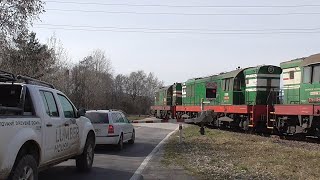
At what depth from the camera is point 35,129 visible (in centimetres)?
786

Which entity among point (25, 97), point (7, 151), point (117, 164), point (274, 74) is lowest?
point (117, 164)

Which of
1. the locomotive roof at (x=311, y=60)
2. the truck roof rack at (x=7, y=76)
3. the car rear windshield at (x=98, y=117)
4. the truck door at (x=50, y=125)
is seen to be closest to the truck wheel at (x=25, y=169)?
the truck door at (x=50, y=125)

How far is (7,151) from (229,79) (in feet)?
83.1

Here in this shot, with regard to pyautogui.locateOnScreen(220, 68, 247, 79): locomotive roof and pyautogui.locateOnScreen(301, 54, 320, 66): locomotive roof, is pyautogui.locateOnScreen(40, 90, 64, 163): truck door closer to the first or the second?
pyautogui.locateOnScreen(301, 54, 320, 66): locomotive roof

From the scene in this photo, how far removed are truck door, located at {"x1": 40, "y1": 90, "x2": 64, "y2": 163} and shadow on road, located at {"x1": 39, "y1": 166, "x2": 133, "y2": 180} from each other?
5.27 feet

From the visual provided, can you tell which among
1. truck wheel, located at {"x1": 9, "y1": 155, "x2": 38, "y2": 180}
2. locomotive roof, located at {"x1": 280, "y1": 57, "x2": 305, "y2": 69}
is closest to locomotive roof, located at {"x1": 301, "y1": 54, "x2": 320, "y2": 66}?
locomotive roof, located at {"x1": 280, "y1": 57, "x2": 305, "y2": 69}

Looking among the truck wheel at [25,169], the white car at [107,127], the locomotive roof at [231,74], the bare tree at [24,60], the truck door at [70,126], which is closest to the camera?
the truck wheel at [25,169]

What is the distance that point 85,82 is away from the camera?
245ft

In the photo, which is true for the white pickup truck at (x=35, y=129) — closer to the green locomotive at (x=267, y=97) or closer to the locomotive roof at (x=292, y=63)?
the green locomotive at (x=267, y=97)

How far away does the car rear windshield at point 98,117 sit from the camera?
17.1 m

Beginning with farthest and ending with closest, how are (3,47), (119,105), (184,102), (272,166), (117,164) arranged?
(119,105) < (184,102) < (3,47) < (117,164) < (272,166)

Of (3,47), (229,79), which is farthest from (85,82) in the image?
(3,47)

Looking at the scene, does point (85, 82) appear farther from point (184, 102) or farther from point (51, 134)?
point (51, 134)

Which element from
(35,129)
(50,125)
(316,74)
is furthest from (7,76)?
(316,74)
